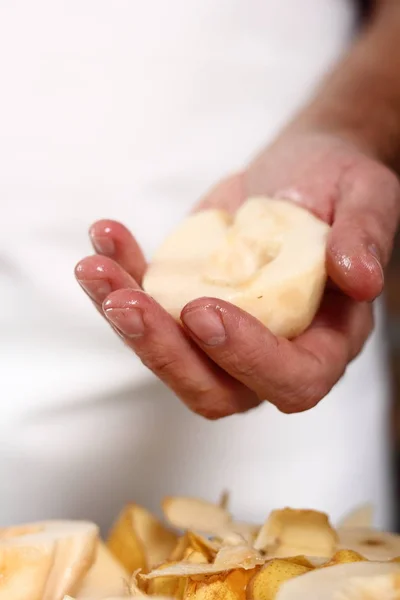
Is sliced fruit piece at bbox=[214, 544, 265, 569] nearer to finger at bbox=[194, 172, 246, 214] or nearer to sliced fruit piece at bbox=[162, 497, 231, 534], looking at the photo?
sliced fruit piece at bbox=[162, 497, 231, 534]

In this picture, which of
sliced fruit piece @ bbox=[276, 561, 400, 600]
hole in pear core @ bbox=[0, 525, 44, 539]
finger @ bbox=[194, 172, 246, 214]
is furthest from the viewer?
finger @ bbox=[194, 172, 246, 214]

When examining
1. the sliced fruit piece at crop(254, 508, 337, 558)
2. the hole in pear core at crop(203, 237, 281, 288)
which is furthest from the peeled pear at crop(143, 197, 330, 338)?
the sliced fruit piece at crop(254, 508, 337, 558)

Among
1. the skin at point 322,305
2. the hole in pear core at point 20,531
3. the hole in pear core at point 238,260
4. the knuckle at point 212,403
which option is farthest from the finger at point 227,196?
the hole in pear core at point 20,531

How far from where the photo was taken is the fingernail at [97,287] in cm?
49

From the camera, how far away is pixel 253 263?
1.80 feet

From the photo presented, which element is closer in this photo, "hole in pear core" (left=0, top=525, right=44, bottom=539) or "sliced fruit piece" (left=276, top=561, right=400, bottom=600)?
"sliced fruit piece" (left=276, top=561, right=400, bottom=600)

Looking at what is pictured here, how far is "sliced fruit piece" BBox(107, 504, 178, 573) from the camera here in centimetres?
49

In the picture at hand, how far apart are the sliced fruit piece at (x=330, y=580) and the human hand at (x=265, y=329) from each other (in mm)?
136

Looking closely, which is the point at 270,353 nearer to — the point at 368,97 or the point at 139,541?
the point at 139,541

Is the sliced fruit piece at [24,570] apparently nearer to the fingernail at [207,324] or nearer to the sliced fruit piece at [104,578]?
the sliced fruit piece at [104,578]

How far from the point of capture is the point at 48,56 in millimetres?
709

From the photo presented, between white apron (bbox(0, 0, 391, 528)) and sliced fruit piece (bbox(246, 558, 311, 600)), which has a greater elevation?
white apron (bbox(0, 0, 391, 528))

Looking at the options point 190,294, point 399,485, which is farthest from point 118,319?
point 399,485

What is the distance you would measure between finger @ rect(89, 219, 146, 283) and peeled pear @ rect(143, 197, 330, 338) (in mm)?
18
